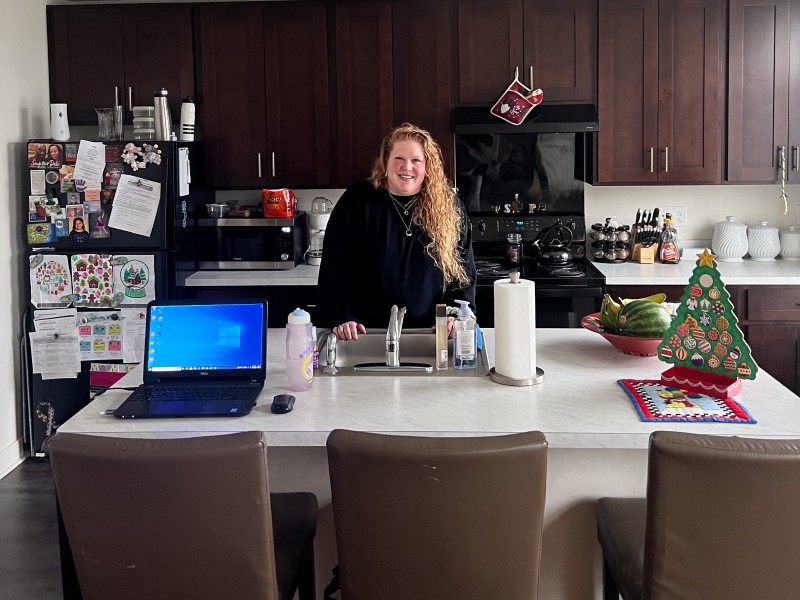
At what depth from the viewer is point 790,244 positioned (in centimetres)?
466

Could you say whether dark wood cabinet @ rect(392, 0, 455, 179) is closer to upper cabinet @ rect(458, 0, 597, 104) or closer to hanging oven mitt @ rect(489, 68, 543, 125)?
upper cabinet @ rect(458, 0, 597, 104)

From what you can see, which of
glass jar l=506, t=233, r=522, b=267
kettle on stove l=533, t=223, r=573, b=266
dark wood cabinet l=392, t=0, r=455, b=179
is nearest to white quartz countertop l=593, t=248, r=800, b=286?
kettle on stove l=533, t=223, r=573, b=266

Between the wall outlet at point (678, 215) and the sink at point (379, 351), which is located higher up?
the wall outlet at point (678, 215)

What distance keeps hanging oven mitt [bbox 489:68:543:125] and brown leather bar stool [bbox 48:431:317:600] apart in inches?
121

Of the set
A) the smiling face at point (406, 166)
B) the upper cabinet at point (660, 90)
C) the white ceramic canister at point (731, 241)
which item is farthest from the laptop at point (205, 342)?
the white ceramic canister at point (731, 241)

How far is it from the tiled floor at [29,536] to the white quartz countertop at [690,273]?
2.62 metres

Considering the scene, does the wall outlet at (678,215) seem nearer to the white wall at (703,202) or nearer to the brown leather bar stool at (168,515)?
the white wall at (703,202)

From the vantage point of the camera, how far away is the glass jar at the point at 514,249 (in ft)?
15.1

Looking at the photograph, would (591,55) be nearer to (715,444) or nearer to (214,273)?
(214,273)

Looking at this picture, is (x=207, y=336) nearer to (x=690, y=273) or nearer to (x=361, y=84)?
(x=361, y=84)

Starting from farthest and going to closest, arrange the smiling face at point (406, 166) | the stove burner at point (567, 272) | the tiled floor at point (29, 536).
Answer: the stove burner at point (567, 272), the tiled floor at point (29, 536), the smiling face at point (406, 166)

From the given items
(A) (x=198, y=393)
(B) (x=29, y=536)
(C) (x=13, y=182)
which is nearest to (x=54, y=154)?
(C) (x=13, y=182)

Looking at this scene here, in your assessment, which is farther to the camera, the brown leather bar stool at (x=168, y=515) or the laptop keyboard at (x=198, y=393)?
the laptop keyboard at (x=198, y=393)

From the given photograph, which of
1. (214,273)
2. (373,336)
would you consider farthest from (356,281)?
(214,273)
